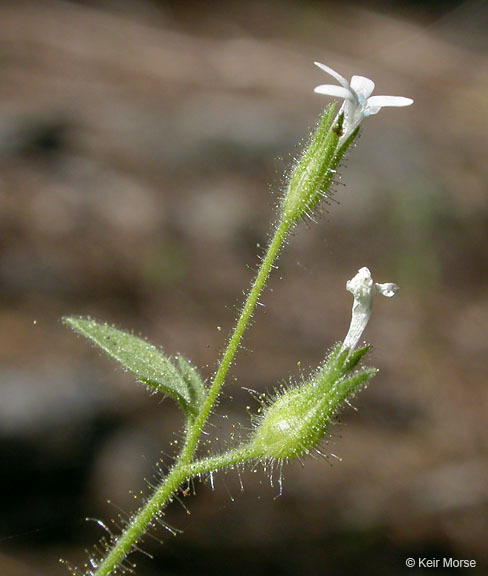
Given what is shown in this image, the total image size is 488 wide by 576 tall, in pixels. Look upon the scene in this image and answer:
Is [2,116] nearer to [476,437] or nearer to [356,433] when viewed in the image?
[356,433]

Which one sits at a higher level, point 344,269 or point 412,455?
point 344,269

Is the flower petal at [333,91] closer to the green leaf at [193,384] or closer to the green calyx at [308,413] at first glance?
the green calyx at [308,413]

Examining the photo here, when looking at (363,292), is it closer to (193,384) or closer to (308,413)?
(308,413)

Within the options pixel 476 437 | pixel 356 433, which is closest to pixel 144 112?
pixel 356 433

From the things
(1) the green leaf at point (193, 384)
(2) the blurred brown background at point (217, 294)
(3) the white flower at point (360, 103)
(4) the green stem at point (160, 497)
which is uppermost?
(3) the white flower at point (360, 103)

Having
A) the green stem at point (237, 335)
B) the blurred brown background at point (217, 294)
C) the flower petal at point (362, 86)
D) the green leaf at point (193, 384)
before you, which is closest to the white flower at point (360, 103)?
the flower petal at point (362, 86)

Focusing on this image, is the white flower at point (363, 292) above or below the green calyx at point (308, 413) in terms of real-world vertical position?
above
